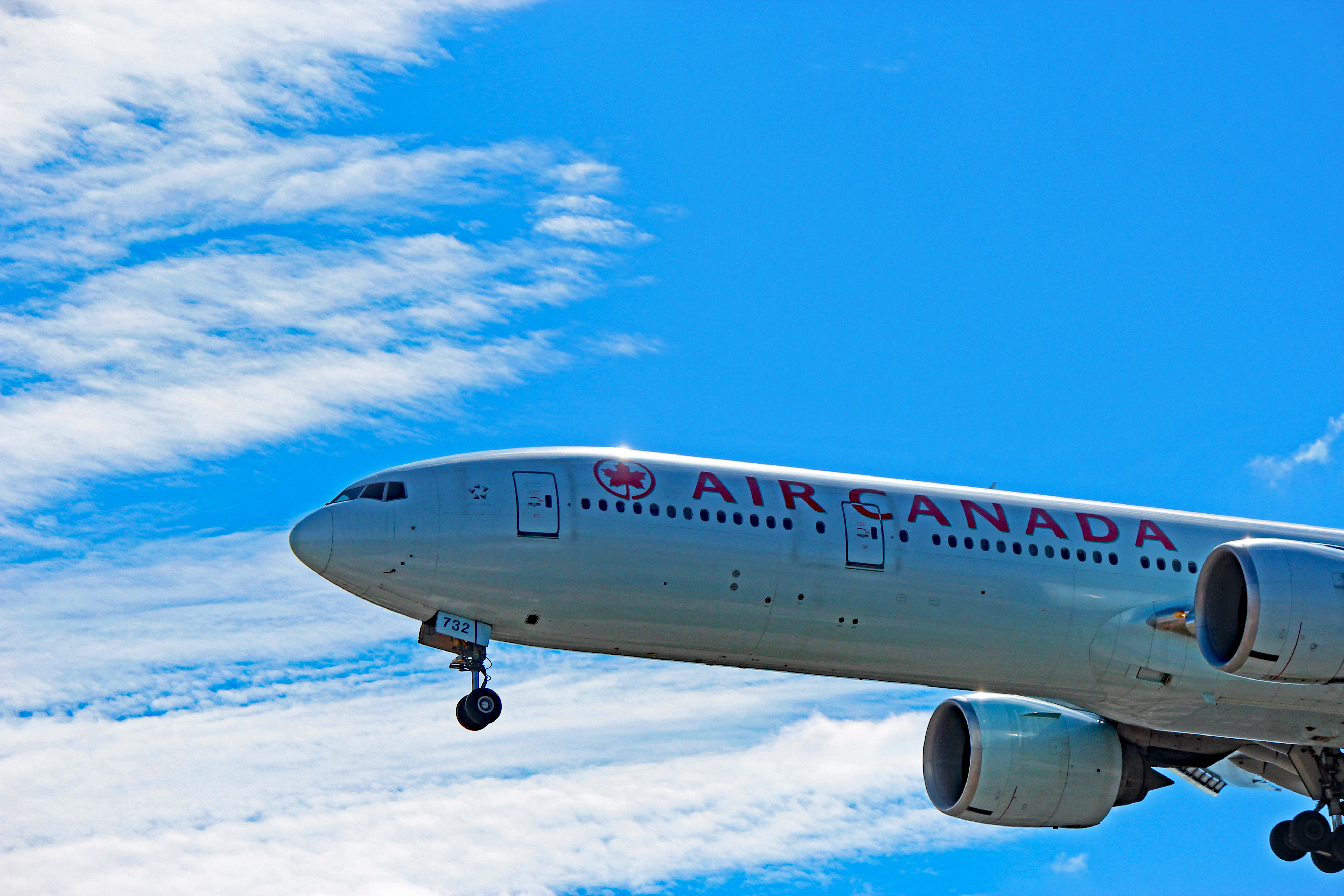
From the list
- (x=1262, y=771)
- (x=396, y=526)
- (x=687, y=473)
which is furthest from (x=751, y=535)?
(x=1262, y=771)

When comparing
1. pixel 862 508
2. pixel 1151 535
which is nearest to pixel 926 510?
pixel 862 508

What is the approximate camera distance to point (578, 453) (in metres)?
28.6

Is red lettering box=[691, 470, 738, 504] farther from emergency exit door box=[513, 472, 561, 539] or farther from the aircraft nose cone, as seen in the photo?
the aircraft nose cone

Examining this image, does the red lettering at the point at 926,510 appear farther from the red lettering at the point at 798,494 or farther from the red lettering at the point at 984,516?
the red lettering at the point at 798,494

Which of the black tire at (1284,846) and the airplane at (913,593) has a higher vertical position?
the airplane at (913,593)

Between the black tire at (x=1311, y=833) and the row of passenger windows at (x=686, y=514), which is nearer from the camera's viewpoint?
the row of passenger windows at (x=686, y=514)

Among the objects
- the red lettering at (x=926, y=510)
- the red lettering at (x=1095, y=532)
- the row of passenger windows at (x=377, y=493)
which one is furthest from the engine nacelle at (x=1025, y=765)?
the row of passenger windows at (x=377, y=493)

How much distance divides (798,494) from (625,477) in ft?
10.7

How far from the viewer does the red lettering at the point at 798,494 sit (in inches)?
1134

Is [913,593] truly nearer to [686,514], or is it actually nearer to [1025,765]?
[686,514]

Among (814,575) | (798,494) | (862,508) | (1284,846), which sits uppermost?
(798,494)

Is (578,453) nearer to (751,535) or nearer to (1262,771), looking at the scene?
(751,535)

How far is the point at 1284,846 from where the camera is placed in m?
35.1

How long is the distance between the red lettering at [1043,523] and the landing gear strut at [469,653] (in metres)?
10.7
